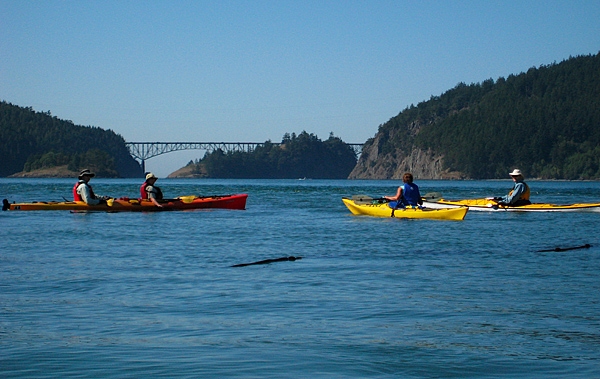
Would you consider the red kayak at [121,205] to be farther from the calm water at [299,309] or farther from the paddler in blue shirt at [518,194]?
the paddler in blue shirt at [518,194]

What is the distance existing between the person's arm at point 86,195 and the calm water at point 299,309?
942 centimetres

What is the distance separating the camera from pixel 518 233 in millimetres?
25141

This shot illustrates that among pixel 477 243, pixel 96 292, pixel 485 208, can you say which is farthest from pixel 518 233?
pixel 96 292

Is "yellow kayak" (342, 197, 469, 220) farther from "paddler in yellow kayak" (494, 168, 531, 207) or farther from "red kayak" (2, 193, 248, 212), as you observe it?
"red kayak" (2, 193, 248, 212)

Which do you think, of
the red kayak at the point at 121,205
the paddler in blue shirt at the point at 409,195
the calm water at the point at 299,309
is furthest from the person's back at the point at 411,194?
the red kayak at the point at 121,205

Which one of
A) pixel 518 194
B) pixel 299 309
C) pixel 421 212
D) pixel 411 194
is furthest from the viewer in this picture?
pixel 518 194

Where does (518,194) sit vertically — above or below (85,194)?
above

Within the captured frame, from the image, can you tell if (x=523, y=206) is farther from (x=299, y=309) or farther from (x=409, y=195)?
(x=299, y=309)

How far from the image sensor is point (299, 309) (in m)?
11.4

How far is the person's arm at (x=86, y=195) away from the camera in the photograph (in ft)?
103

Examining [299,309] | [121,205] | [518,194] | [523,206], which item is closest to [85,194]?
[121,205]

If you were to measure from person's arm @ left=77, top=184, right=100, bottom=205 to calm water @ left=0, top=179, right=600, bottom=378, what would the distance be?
9424 millimetres

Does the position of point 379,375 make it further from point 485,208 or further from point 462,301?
point 485,208

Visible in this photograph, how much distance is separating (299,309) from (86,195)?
21.5 meters
